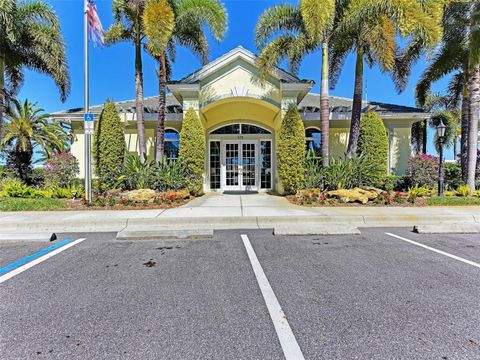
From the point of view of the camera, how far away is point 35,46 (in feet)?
42.6

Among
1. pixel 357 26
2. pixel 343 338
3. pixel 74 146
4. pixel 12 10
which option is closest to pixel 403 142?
pixel 357 26

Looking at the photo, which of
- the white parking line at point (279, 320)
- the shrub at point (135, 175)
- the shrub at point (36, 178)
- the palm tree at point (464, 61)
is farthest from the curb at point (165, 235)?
the shrub at point (36, 178)

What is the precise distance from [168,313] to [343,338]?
173 cm

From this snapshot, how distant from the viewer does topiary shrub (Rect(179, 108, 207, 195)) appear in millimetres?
11211

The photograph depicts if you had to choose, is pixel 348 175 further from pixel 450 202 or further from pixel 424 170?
pixel 424 170

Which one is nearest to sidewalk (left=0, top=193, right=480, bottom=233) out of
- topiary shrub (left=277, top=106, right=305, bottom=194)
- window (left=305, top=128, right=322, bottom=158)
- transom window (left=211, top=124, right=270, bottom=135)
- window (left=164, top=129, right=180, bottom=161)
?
topiary shrub (left=277, top=106, right=305, bottom=194)

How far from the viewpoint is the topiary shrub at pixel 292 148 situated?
10.9 metres

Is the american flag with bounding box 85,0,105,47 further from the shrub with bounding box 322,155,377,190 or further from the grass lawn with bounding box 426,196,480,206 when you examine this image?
the grass lawn with bounding box 426,196,480,206

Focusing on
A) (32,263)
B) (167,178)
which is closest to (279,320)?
(32,263)

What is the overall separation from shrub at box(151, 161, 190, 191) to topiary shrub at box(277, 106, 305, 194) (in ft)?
14.4

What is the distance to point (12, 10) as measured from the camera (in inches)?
442

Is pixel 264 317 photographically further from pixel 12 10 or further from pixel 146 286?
pixel 12 10

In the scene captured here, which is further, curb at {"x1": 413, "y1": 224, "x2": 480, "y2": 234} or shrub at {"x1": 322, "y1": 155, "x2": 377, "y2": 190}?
shrub at {"x1": 322, "y1": 155, "x2": 377, "y2": 190}

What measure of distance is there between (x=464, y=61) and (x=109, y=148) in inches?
667
